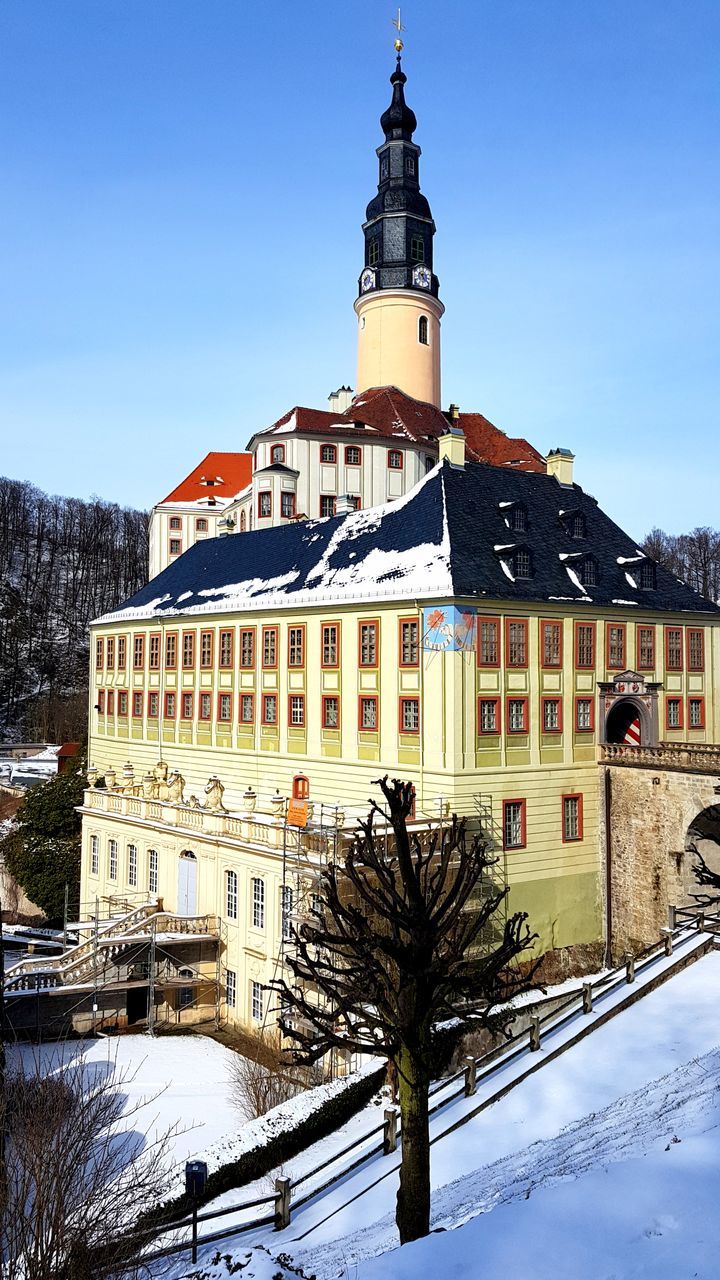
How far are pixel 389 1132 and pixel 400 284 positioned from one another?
56.4m

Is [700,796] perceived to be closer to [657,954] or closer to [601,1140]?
[657,954]

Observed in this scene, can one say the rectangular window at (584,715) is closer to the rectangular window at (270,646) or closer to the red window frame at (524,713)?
the red window frame at (524,713)

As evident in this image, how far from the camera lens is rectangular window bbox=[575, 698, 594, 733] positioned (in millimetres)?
31281

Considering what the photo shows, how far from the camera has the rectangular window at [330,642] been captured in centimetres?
3269

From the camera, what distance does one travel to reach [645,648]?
33.5 m

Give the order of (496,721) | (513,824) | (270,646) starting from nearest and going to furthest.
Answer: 1. (496,721)
2. (513,824)
3. (270,646)

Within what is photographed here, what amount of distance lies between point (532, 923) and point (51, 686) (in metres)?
63.5

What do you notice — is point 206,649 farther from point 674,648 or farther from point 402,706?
point 674,648

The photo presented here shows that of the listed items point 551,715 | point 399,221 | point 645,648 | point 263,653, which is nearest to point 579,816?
point 551,715

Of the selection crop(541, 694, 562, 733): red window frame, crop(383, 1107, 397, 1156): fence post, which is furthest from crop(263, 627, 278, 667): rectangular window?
crop(383, 1107, 397, 1156): fence post

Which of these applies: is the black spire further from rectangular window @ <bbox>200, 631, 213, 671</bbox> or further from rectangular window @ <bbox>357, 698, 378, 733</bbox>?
rectangular window @ <bbox>357, 698, 378, 733</bbox>

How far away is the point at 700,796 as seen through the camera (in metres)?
28.2

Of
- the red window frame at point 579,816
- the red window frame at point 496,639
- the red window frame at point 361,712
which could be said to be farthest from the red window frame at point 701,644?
the red window frame at point 361,712

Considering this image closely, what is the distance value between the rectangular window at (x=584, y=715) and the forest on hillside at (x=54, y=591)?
4997 centimetres
